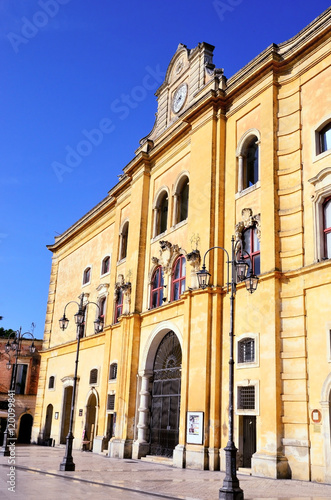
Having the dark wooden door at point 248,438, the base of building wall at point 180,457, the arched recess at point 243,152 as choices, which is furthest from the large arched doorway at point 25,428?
the arched recess at point 243,152

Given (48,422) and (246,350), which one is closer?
(246,350)

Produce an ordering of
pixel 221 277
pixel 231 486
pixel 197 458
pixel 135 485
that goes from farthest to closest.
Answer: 1. pixel 221 277
2. pixel 197 458
3. pixel 135 485
4. pixel 231 486

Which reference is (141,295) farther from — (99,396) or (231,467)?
(231,467)

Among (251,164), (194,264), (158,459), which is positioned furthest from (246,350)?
(251,164)

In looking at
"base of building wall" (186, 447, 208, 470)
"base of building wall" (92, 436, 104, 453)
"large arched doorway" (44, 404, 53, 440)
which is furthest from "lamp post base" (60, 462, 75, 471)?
"large arched doorway" (44, 404, 53, 440)

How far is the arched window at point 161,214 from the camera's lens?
26453 millimetres

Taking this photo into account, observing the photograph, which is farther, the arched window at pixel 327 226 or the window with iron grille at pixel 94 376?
the window with iron grille at pixel 94 376

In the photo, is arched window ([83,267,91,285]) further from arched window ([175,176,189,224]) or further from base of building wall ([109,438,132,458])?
base of building wall ([109,438,132,458])

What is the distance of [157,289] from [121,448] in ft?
24.2

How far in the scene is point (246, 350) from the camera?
18406 millimetres

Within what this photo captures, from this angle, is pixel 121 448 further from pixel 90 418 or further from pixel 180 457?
pixel 90 418

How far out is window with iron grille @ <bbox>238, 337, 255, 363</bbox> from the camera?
1809cm

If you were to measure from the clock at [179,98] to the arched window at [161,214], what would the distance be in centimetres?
442

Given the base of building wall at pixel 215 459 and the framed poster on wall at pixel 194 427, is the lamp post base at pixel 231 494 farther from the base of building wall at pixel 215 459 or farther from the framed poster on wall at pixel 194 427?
the framed poster on wall at pixel 194 427
